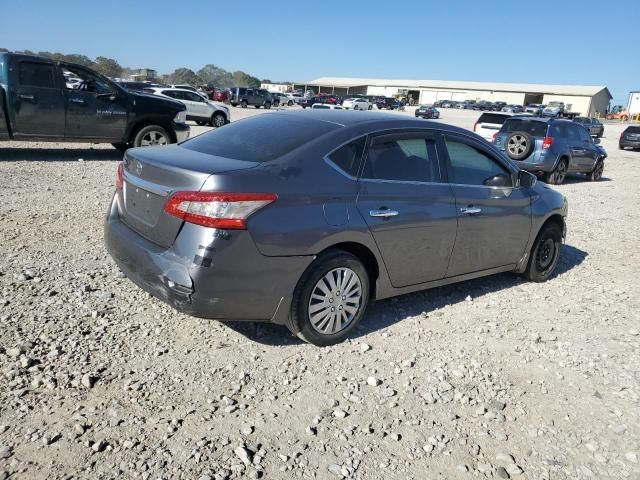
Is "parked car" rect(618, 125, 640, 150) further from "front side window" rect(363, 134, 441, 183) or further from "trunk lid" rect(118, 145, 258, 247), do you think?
"trunk lid" rect(118, 145, 258, 247)

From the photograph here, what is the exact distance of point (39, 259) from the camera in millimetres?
4875

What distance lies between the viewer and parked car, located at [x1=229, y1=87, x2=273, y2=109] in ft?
149

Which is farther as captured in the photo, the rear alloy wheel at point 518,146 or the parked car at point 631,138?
the parked car at point 631,138

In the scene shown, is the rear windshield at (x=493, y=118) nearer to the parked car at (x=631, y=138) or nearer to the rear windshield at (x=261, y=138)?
the rear windshield at (x=261, y=138)

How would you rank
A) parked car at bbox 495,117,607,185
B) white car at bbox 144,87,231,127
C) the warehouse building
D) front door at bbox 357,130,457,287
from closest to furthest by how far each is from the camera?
front door at bbox 357,130,457,287 → parked car at bbox 495,117,607,185 → white car at bbox 144,87,231,127 → the warehouse building

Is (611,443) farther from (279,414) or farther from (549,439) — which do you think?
(279,414)

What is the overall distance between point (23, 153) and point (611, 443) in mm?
11704

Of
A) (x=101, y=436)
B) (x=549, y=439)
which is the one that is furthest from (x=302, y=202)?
(x=549, y=439)

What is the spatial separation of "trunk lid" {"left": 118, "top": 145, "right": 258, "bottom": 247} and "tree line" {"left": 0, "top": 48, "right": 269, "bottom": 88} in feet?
118

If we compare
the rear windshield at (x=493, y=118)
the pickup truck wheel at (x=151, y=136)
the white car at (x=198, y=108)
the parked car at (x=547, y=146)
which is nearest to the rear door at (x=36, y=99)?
the pickup truck wheel at (x=151, y=136)

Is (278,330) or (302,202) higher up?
(302,202)

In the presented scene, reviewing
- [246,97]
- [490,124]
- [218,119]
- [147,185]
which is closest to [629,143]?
[490,124]

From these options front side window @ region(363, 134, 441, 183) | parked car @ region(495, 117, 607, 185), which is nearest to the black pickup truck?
parked car @ region(495, 117, 607, 185)

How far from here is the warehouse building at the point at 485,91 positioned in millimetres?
94000
